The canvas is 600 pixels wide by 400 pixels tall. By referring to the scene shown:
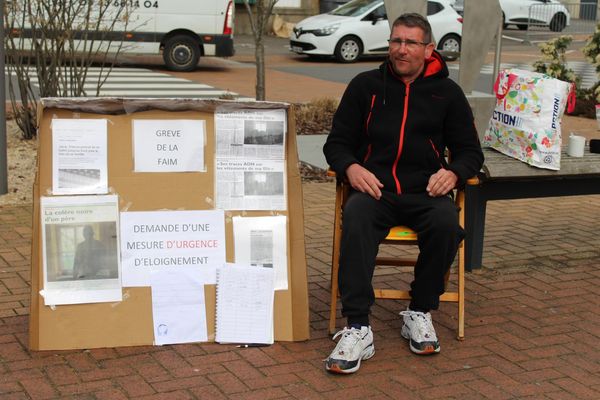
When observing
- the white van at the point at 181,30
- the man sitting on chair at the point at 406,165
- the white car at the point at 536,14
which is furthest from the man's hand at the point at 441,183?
the white car at the point at 536,14

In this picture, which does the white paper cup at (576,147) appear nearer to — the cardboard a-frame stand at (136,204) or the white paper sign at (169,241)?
the cardboard a-frame stand at (136,204)

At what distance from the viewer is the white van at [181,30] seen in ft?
55.9

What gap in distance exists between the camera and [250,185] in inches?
179

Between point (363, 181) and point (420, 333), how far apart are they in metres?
0.76

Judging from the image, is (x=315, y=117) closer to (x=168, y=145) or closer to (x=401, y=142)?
(x=401, y=142)

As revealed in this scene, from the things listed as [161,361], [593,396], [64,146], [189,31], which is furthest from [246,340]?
[189,31]

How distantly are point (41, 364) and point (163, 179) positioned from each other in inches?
38.6

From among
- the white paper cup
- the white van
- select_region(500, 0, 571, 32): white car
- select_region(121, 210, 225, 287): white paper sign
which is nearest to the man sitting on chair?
select_region(121, 210, 225, 287): white paper sign

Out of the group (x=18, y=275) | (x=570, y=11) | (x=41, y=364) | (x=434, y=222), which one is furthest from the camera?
(x=570, y=11)

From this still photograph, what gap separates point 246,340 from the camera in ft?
14.8

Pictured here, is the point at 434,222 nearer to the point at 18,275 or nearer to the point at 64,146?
the point at 64,146

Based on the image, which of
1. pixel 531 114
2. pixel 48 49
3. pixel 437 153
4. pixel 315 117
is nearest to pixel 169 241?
pixel 437 153

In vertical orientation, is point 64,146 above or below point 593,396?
above

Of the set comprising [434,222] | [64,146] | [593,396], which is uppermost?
[64,146]
